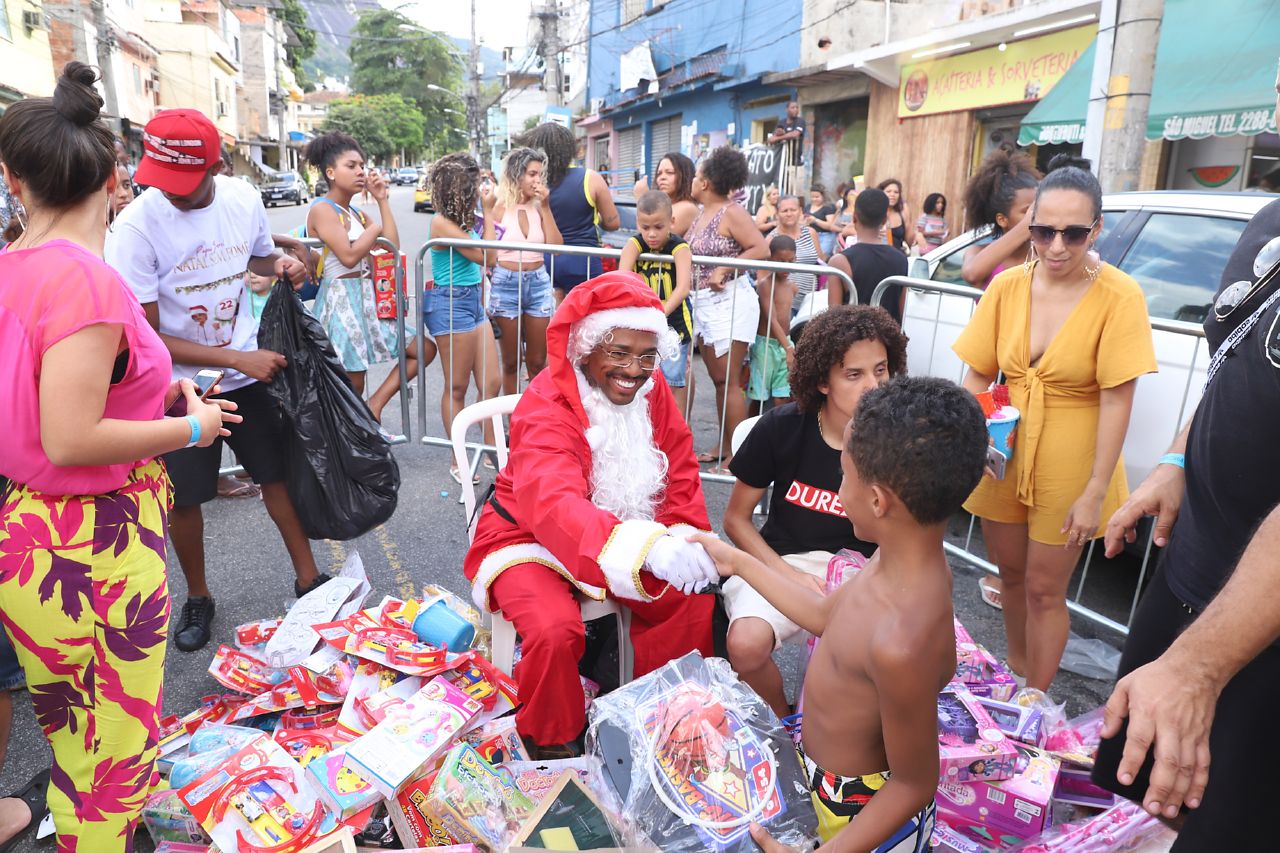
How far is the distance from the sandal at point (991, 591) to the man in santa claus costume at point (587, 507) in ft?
5.93

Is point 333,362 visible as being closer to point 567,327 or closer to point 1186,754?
point 567,327

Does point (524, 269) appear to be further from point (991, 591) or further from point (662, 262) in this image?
point (991, 591)

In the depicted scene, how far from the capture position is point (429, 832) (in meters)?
2.20

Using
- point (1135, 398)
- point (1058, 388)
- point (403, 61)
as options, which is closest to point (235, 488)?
point (1058, 388)

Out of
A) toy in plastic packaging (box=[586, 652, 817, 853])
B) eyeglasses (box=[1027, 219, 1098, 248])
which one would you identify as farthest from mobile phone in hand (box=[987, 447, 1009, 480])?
toy in plastic packaging (box=[586, 652, 817, 853])

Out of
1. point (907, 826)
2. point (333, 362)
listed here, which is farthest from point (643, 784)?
point (333, 362)

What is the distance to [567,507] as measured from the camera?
2.52 metres

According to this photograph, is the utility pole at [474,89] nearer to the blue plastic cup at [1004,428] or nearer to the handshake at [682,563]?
the blue plastic cup at [1004,428]

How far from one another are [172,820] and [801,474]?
6.85 ft

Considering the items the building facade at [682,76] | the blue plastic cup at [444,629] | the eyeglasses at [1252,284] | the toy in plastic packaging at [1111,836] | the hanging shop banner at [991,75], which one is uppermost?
the building facade at [682,76]

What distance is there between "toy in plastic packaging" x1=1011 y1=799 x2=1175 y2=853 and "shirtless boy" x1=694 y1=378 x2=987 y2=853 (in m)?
0.62

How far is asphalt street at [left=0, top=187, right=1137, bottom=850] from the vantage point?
309cm

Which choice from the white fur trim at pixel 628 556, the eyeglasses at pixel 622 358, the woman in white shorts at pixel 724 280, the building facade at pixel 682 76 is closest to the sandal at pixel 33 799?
the white fur trim at pixel 628 556

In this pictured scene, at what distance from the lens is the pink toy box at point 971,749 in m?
2.29
